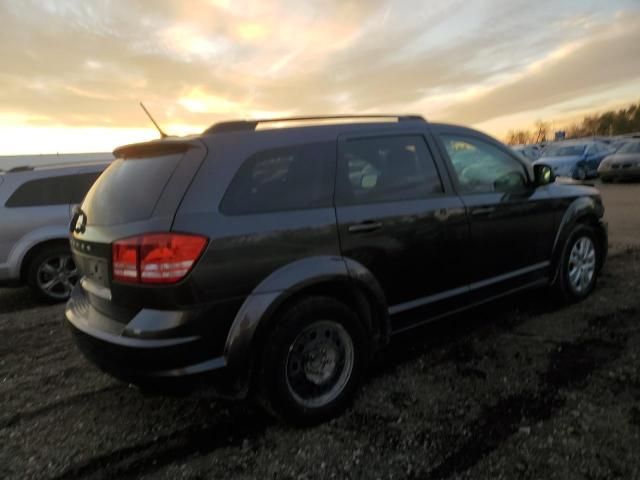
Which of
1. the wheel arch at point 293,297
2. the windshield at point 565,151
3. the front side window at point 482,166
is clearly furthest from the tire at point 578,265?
the windshield at point 565,151

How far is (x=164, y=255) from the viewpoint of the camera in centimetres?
257

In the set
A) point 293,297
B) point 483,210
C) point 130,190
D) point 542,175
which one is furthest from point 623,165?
point 130,190

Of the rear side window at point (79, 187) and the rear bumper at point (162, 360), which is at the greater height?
the rear side window at point (79, 187)

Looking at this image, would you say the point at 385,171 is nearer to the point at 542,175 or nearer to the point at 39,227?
the point at 542,175

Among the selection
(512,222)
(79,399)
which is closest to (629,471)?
(512,222)

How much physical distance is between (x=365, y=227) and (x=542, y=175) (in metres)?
2.12

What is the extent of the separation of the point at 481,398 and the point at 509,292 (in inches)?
49.2

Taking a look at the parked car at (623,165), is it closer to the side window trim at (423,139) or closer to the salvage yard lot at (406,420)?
the salvage yard lot at (406,420)

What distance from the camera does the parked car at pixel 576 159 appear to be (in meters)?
20.8

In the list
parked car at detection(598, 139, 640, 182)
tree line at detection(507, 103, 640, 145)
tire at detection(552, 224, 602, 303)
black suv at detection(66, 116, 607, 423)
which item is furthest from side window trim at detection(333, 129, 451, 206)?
tree line at detection(507, 103, 640, 145)

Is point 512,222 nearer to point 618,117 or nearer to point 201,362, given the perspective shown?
point 201,362

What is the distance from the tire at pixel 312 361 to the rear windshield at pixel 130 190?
0.97m

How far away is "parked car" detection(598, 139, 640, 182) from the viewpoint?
59.4 ft

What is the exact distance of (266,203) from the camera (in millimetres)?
2869
